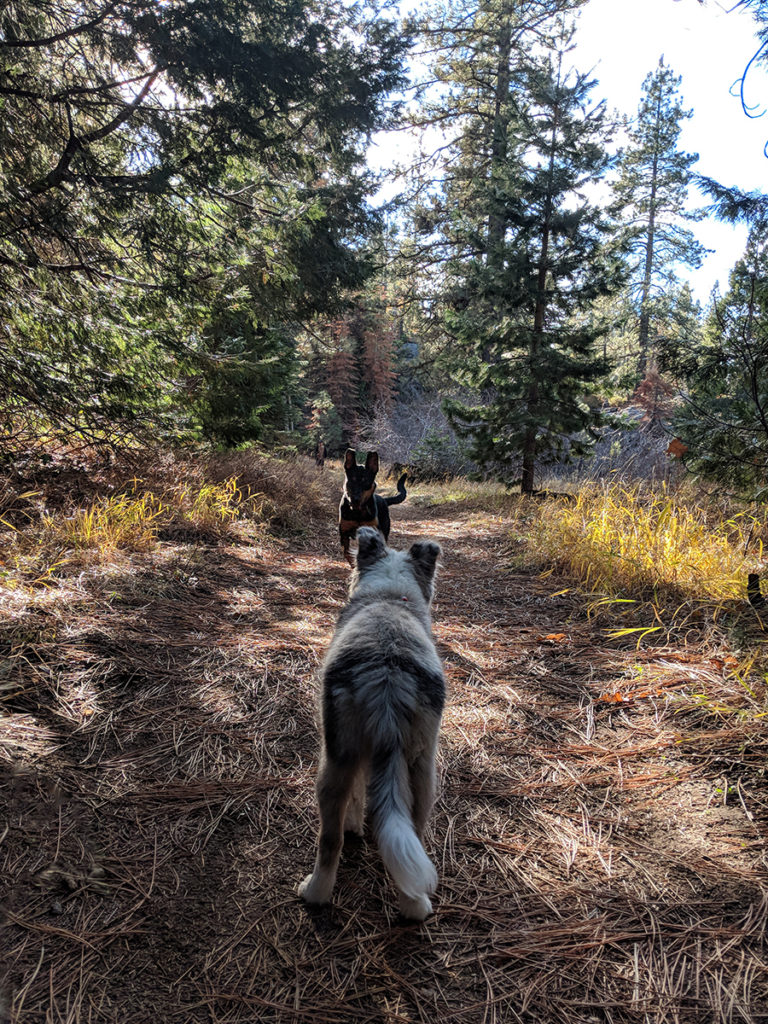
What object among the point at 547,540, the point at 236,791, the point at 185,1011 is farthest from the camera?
the point at 547,540

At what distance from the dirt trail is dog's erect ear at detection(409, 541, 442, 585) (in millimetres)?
925

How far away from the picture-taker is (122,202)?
4629mm

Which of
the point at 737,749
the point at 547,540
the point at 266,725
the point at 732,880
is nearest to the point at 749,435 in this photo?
the point at 547,540

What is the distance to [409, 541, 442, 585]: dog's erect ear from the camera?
9.64 ft

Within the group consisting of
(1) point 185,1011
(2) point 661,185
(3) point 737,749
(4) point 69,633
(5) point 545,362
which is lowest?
(1) point 185,1011

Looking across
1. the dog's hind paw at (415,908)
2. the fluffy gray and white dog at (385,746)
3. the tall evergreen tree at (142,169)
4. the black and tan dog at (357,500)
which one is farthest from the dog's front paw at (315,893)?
the tall evergreen tree at (142,169)

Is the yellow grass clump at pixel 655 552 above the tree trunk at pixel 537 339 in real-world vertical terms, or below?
below

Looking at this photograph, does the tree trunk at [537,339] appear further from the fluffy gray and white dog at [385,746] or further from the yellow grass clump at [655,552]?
the fluffy gray and white dog at [385,746]

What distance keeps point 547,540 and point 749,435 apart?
2.33 m

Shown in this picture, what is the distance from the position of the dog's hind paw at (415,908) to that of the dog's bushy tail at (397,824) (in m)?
0.13

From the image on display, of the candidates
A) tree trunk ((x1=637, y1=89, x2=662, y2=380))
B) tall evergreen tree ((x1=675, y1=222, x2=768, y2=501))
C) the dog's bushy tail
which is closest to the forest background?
tall evergreen tree ((x1=675, y1=222, x2=768, y2=501))

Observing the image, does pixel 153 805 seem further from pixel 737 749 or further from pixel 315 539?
pixel 315 539

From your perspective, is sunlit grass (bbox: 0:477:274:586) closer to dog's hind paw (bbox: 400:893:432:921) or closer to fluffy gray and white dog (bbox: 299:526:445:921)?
fluffy gray and white dog (bbox: 299:526:445:921)

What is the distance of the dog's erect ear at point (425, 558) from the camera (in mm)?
2939
